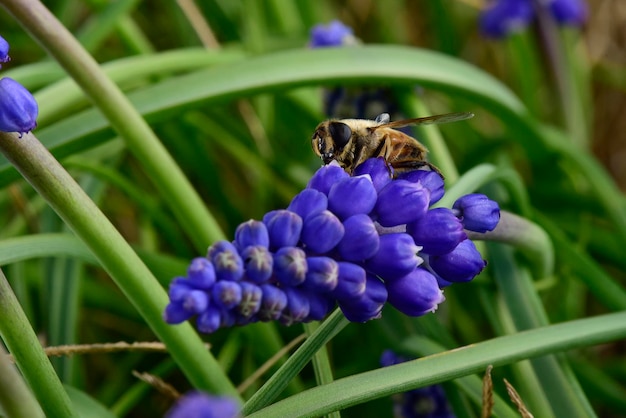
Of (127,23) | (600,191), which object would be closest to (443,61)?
(600,191)

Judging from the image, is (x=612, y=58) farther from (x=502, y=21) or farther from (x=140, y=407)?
(x=140, y=407)

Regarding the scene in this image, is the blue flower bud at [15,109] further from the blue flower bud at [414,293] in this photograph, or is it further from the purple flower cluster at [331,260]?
the blue flower bud at [414,293]

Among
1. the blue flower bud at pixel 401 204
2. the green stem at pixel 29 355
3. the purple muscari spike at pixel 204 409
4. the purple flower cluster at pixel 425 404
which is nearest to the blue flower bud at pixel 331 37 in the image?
the purple flower cluster at pixel 425 404

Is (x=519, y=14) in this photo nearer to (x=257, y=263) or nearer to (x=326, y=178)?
(x=326, y=178)

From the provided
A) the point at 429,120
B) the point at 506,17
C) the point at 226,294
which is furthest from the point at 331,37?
the point at 226,294

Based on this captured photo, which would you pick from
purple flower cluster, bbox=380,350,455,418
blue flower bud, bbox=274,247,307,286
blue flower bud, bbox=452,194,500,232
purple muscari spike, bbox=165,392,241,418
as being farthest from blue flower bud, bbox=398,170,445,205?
purple flower cluster, bbox=380,350,455,418

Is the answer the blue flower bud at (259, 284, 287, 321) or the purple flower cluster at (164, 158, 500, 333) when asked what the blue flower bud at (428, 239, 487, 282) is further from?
the blue flower bud at (259, 284, 287, 321)
